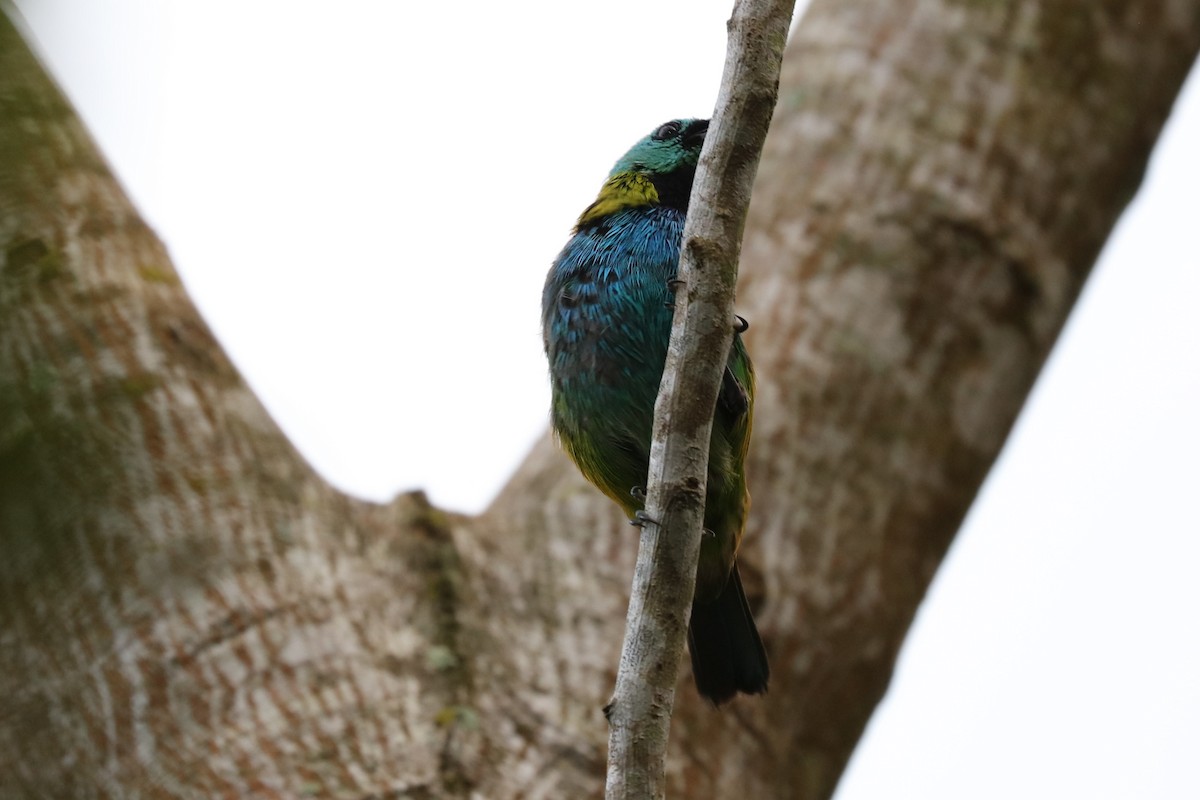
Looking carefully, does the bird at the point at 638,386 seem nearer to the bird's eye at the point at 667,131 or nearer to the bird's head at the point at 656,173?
the bird's head at the point at 656,173

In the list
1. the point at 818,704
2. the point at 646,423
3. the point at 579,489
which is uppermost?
the point at 646,423

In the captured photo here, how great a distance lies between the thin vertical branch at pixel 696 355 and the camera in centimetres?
242

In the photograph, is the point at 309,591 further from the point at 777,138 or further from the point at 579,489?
the point at 777,138

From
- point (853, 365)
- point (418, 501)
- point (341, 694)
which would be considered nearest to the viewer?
point (341, 694)

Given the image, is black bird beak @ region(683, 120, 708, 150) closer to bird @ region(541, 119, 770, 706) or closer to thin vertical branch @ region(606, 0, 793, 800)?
bird @ region(541, 119, 770, 706)

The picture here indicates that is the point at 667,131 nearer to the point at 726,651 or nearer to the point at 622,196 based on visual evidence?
the point at 622,196

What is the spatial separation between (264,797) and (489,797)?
0.54 m

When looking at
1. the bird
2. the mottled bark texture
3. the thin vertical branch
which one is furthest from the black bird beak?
the thin vertical branch

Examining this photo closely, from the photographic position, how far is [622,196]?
4.01 metres

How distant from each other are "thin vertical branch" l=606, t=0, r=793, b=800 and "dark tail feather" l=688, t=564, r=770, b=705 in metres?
1.39

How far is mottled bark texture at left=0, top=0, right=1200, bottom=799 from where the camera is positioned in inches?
128

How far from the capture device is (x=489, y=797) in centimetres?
332

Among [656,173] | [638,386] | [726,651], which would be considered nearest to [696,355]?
[638,386]

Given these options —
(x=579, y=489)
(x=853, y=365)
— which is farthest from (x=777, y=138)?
(x=579, y=489)
